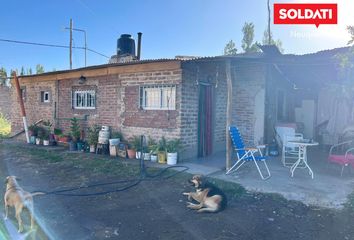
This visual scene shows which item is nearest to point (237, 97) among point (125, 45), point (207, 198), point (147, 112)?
point (147, 112)

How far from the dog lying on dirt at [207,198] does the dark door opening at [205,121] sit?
421 centimetres

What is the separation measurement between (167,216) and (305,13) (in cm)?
792

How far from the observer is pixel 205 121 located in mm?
9117

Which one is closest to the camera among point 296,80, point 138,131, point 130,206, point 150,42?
point 130,206

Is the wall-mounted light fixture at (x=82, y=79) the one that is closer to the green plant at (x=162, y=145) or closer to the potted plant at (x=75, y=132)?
the potted plant at (x=75, y=132)

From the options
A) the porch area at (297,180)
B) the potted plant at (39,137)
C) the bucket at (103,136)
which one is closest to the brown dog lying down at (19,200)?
the porch area at (297,180)

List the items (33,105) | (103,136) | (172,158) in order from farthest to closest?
(33,105) → (103,136) → (172,158)

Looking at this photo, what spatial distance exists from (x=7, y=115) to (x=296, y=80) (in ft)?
68.7

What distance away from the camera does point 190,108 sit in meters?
8.39

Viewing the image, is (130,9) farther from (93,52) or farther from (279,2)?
(93,52)

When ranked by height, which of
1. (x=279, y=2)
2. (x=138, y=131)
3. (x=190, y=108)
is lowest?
(x=138, y=131)

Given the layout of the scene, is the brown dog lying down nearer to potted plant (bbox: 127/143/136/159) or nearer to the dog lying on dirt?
the dog lying on dirt

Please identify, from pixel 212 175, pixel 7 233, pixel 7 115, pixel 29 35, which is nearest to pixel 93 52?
pixel 29 35

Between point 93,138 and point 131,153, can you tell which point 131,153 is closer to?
point 131,153
